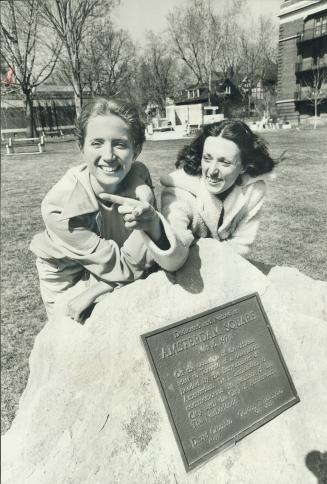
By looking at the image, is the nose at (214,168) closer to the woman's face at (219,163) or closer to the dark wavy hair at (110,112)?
the woman's face at (219,163)

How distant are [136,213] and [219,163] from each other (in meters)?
0.82

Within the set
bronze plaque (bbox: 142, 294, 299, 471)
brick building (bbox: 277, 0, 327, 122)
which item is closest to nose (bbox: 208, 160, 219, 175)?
bronze plaque (bbox: 142, 294, 299, 471)

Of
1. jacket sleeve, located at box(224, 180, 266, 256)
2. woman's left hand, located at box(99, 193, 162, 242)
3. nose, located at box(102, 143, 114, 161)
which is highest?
nose, located at box(102, 143, 114, 161)

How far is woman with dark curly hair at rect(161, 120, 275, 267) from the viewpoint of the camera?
2.49 meters

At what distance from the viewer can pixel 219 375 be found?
6.91ft

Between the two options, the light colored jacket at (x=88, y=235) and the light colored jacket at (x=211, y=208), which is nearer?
the light colored jacket at (x=88, y=235)

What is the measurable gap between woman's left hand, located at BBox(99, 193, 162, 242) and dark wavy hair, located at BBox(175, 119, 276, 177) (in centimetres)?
78

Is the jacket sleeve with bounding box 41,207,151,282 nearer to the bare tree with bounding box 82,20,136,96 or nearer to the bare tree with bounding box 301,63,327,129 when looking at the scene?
the bare tree with bounding box 82,20,136,96

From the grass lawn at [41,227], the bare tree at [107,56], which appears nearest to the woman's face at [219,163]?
the grass lawn at [41,227]

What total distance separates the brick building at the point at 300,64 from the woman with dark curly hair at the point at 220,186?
11889 millimetres

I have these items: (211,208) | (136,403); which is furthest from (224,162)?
(136,403)

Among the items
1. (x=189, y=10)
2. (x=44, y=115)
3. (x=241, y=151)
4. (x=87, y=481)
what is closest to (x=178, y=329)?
(x=87, y=481)

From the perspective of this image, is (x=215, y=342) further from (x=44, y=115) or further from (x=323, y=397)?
(x=44, y=115)

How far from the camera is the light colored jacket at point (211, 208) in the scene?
2557 millimetres
